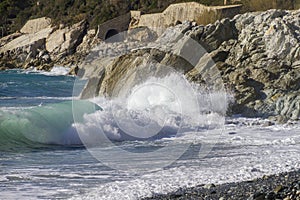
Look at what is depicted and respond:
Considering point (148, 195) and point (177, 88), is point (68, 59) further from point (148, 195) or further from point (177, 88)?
point (148, 195)

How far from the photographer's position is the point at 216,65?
86.6ft

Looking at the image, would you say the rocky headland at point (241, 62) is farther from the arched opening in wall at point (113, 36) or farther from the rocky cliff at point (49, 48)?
the rocky cliff at point (49, 48)

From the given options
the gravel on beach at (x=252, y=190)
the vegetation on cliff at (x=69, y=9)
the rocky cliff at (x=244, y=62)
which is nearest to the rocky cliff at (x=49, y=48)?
the vegetation on cliff at (x=69, y=9)

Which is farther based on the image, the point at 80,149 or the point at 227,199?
the point at 80,149

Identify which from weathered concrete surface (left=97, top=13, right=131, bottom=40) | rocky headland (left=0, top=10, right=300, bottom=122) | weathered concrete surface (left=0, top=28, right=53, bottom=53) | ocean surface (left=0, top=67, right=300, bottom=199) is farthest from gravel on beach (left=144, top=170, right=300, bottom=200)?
weathered concrete surface (left=0, top=28, right=53, bottom=53)

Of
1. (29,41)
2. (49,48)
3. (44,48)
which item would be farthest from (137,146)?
(29,41)

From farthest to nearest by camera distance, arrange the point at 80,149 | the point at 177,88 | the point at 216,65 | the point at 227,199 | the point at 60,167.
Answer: the point at 216,65, the point at 177,88, the point at 80,149, the point at 60,167, the point at 227,199

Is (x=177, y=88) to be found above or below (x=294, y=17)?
below

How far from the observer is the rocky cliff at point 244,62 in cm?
2234

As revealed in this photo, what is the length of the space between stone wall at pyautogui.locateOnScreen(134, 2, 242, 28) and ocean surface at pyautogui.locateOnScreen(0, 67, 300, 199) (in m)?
27.7

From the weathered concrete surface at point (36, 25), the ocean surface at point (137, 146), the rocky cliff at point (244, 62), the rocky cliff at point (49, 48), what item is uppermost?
the weathered concrete surface at point (36, 25)

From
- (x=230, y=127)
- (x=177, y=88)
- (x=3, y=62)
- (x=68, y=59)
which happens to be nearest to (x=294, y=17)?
(x=177, y=88)

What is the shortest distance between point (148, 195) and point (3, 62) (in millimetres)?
61046

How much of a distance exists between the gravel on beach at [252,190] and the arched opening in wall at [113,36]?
5133cm
